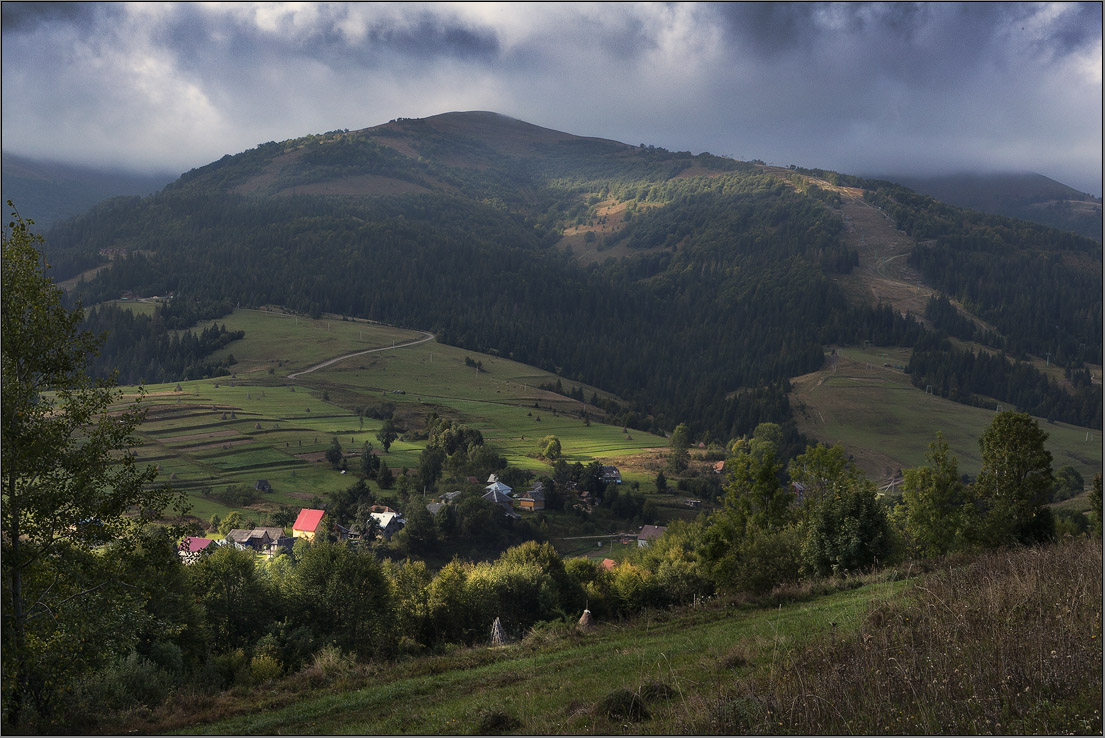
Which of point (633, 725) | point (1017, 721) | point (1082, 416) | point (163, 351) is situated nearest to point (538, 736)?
point (633, 725)

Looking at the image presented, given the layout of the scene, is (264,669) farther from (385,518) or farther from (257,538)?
(385,518)

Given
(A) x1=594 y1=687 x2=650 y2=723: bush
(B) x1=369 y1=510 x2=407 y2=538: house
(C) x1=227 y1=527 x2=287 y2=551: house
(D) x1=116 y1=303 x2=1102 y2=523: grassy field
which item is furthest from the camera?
(D) x1=116 y1=303 x2=1102 y2=523: grassy field

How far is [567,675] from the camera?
13.9 metres

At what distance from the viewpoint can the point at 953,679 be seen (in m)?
7.93

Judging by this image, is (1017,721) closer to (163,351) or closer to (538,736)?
(538,736)

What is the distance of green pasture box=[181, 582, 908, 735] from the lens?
10.8 m

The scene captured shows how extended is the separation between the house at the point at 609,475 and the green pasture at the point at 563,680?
86807mm

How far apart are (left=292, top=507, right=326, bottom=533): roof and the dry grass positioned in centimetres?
7265

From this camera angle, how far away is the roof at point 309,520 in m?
75.7

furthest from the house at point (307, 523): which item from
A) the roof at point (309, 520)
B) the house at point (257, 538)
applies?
the house at point (257, 538)

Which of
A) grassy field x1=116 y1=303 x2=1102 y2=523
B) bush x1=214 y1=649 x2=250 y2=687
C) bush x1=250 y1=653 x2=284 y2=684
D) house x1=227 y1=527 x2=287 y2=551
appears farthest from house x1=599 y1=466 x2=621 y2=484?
bush x1=250 y1=653 x2=284 y2=684

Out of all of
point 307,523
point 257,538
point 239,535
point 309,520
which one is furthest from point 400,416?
point 257,538

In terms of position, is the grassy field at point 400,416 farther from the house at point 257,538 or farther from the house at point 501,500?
the house at point 501,500

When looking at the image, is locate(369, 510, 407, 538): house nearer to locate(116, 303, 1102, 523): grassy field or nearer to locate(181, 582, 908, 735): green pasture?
locate(116, 303, 1102, 523): grassy field
